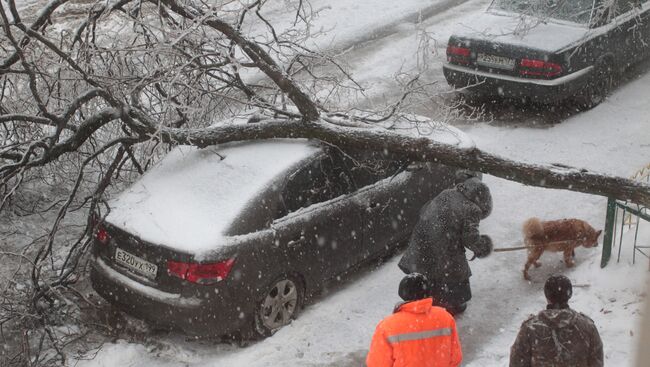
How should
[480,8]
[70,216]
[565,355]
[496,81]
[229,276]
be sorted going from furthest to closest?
[480,8] < [496,81] < [70,216] < [229,276] < [565,355]

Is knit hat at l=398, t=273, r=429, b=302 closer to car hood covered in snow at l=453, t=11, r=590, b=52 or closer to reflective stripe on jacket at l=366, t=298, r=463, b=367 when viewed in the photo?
reflective stripe on jacket at l=366, t=298, r=463, b=367

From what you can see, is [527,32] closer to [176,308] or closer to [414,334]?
[176,308]

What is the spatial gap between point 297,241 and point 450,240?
1.23 metres

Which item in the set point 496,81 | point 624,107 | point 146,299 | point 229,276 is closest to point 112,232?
point 146,299

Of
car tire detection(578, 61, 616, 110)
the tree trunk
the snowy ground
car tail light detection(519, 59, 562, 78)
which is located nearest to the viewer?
the tree trunk

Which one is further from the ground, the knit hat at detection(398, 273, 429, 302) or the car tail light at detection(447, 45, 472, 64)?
the car tail light at detection(447, 45, 472, 64)

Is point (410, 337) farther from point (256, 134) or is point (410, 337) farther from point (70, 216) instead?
point (70, 216)

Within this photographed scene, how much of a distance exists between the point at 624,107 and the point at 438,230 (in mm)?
6299

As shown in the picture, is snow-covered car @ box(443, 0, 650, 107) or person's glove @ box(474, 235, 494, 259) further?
snow-covered car @ box(443, 0, 650, 107)

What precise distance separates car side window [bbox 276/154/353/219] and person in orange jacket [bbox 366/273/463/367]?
212 cm

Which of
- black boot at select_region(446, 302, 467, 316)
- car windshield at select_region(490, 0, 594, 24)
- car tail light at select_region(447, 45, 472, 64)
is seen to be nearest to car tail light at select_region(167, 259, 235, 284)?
black boot at select_region(446, 302, 467, 316)

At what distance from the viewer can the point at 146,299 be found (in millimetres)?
5734

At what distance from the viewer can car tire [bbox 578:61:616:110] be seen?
35.5ft

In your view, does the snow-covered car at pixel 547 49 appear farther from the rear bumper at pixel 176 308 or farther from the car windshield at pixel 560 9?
the rear bumper at pixel 176 308
